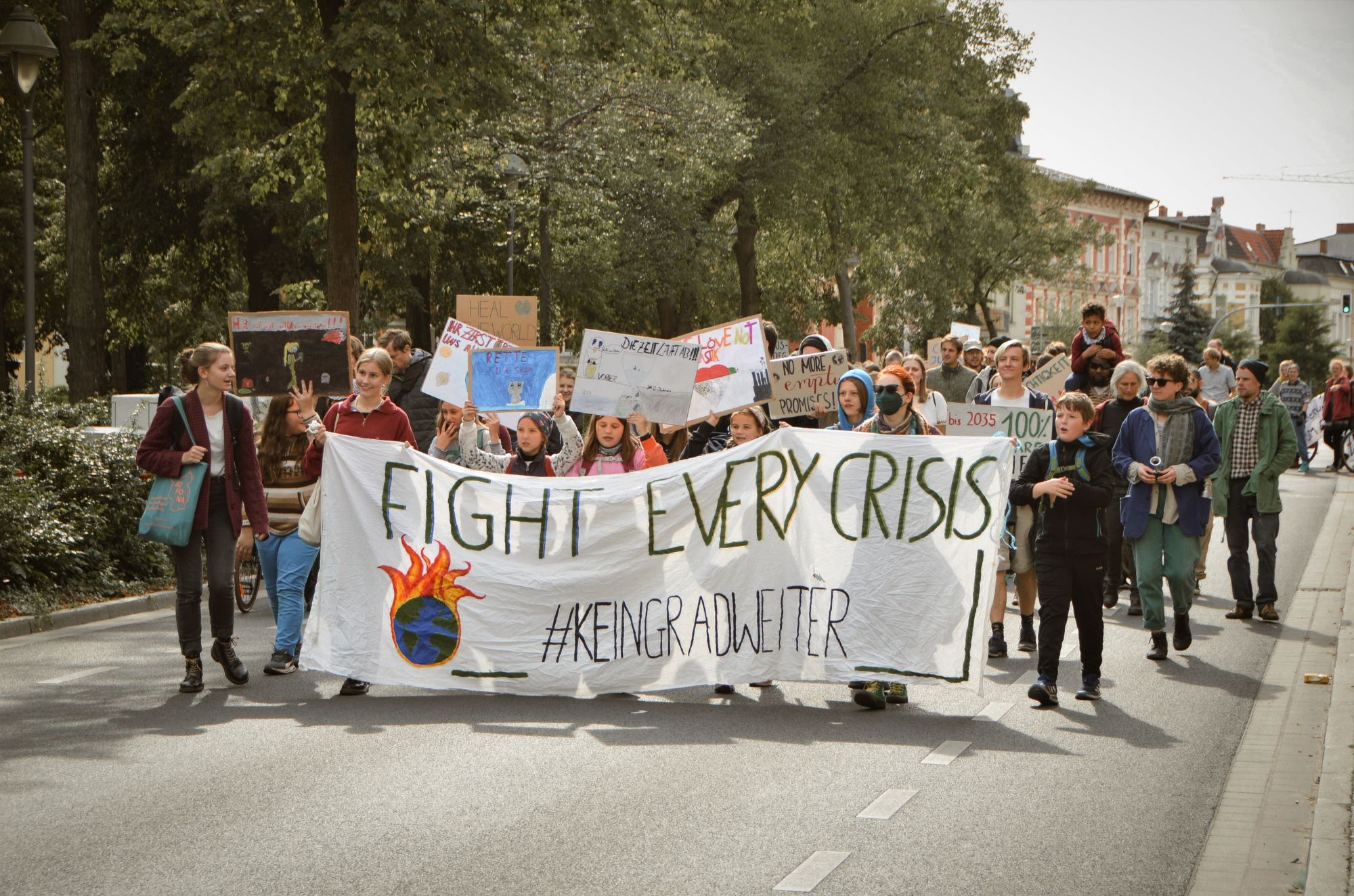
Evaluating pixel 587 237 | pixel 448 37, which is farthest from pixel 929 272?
pixel 448 37

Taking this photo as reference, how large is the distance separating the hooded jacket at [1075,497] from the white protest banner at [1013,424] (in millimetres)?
2202

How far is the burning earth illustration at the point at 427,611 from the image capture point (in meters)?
7.69

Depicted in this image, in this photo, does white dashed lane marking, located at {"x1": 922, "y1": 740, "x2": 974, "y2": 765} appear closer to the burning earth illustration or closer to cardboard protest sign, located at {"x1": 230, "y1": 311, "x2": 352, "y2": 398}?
the burning earth illustration

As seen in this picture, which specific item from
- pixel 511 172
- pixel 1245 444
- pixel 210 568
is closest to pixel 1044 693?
pixel 1245 444

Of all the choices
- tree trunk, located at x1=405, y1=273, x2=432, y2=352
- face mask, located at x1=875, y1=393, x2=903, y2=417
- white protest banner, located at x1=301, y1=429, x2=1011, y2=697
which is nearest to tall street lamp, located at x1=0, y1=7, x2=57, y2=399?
white protest banner, located at x1=301, y1=429, x2=1011, y2=697

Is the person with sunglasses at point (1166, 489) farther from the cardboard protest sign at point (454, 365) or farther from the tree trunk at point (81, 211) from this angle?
the tree trunk at point (81, 211)

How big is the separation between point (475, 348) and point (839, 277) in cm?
3125

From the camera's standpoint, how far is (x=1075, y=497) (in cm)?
748

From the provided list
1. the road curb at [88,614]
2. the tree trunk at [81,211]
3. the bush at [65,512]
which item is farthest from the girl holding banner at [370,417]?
the tree trunk at [81,211]

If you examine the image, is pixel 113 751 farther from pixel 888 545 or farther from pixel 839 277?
pixel 839 277

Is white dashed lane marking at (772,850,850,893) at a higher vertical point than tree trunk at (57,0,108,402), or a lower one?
lower

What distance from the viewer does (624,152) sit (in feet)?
84.0

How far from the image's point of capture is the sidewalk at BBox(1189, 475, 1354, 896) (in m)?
4.75

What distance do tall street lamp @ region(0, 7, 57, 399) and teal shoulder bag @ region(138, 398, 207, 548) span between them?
7.17 meters
